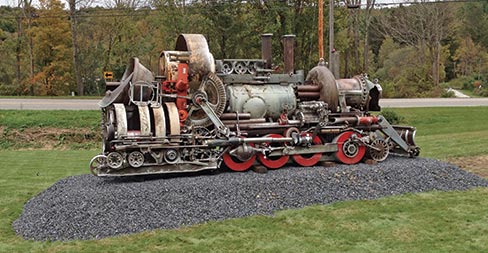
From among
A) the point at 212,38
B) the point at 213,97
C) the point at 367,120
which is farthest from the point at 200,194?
the point at 212,38

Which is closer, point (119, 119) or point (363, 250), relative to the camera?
point (363, 250)

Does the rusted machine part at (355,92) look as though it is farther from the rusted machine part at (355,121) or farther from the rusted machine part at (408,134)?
the rusted machine part at (408,134)

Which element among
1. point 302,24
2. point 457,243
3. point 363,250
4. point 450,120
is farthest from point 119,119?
point 302,24

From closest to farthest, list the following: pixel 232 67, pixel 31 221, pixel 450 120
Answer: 1. pixel 31 221
2. pixel 232 67
3. pixel 450 120

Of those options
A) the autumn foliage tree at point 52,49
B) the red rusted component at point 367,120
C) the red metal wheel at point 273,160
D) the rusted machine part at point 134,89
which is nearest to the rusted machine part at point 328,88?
the red rusted component at point 367,120

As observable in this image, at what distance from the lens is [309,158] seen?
11.8 m

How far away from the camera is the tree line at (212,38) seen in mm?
32562

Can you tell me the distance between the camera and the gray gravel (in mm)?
8602

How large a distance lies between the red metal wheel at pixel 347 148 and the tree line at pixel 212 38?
15.8 metres

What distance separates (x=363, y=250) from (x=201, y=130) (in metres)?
4.56

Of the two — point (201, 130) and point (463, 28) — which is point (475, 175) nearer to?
point (201, 130)

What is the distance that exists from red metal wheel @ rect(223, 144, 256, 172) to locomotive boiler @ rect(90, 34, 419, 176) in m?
→ 0.02

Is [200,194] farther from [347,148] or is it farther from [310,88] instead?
[310,88]

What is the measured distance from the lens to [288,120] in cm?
1177
